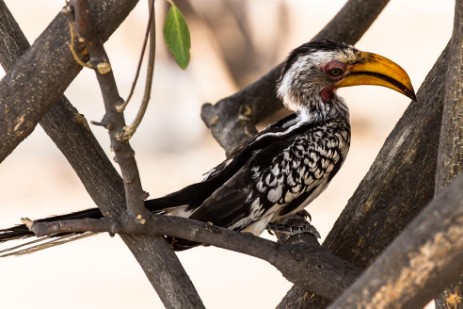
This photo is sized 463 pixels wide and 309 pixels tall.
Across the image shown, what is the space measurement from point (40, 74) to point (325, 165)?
85 centimetres

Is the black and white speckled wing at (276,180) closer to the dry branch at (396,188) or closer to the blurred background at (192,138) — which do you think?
the dry branch at (396,188)

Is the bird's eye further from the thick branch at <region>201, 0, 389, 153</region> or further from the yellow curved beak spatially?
the thick branch at <region>201, 0, 389, 153</region>

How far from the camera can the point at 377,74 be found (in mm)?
2549

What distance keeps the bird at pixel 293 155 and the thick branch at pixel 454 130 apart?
1.64 ft

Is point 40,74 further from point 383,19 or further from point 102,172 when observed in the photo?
point 383,19

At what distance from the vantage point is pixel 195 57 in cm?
608

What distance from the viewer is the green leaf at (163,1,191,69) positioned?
163cm

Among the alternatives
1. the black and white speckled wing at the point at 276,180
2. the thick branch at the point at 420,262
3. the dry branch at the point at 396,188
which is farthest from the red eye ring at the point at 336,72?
the thick branch at the point at 420,262

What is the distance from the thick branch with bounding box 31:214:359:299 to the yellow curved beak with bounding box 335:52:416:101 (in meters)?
0.53

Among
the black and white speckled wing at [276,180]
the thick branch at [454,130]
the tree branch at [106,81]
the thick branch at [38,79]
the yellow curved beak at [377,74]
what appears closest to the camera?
the tree branch at [106,81]

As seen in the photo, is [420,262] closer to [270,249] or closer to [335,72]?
[270,249]

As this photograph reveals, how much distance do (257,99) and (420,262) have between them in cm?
175

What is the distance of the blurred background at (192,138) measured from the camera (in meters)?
5.01

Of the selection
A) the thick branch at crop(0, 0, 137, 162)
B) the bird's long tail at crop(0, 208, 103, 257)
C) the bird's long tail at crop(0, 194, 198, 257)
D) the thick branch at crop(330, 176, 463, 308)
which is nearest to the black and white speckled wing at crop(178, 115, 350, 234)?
the bird's long tail at crop(0, 194, 198, 257)
